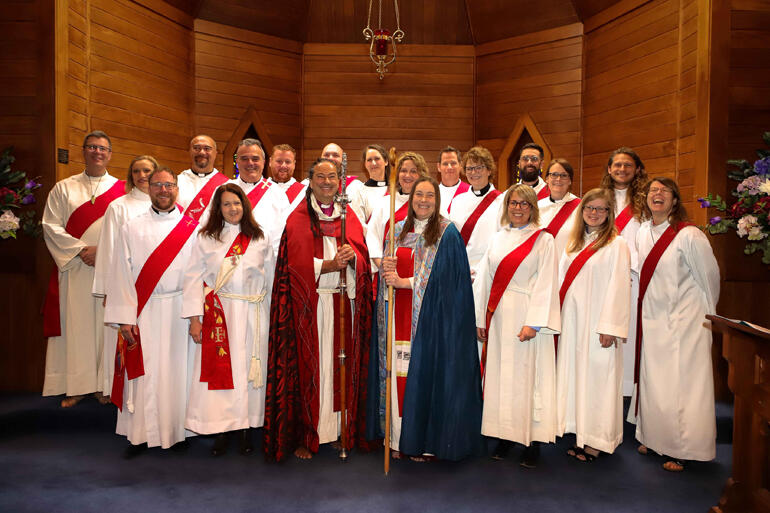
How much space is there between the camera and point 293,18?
29.8 feet

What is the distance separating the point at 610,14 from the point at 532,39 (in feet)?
3.96

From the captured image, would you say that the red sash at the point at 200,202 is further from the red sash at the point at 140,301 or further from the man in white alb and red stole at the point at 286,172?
the red sash at the point at 140,301

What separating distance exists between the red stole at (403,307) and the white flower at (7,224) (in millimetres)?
3486

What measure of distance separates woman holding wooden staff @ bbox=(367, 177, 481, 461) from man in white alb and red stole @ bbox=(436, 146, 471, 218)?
114 centimetres

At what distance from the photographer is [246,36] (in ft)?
28.9

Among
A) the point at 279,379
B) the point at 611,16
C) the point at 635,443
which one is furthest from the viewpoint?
the point at 611,16

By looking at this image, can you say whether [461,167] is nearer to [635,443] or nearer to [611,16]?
[635,443]

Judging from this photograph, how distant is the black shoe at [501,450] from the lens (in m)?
4.13

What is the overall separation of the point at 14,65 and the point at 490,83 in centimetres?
625

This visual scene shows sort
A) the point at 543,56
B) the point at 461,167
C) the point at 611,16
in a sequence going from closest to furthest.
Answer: the point at 461,167 → the point at 611,16 → the point at 543,56

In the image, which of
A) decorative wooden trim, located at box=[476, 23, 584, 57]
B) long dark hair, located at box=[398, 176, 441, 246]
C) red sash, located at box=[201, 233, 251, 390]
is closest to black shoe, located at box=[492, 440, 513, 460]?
long dark hair, located at box=[398, 176, 441, 246]

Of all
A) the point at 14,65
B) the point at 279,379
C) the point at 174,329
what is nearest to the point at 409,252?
the point at 279,379

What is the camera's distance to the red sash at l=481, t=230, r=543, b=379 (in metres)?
4.04

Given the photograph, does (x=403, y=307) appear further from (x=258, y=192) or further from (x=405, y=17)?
(x=405, y=17)
